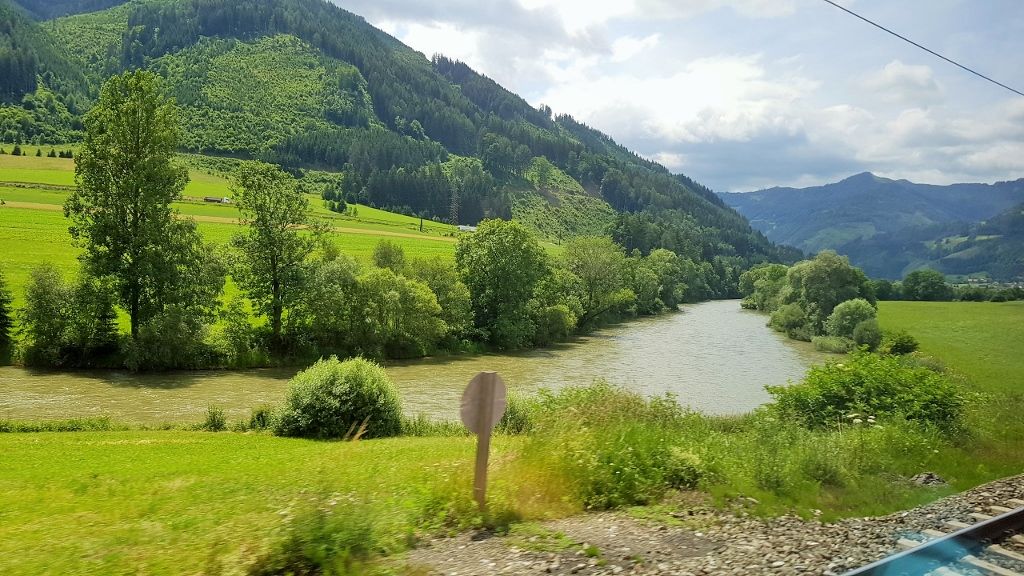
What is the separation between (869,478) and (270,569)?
11236 millimetres

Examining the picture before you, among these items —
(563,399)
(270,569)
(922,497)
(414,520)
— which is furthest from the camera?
(563,399)

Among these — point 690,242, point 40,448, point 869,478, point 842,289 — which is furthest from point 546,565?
point 690,242

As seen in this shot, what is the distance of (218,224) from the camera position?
85562mm

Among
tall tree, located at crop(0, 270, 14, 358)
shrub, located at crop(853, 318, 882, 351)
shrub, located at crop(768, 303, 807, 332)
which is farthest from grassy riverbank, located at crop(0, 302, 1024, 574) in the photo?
shrub, located at crop(768, 303, 807, 332)

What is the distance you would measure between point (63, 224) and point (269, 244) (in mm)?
35659

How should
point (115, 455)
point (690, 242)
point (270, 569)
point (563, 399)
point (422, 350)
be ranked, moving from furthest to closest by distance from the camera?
point (690, 242)
point (422, 350)
point (563, 399)
point (115, 455)
point (270, 569)

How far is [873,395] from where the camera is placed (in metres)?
19.1

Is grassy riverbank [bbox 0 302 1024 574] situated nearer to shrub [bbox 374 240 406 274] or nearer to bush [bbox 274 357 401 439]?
bush [bbox 274 357 401 439]

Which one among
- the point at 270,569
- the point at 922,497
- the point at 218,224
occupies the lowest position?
the point at 922,497

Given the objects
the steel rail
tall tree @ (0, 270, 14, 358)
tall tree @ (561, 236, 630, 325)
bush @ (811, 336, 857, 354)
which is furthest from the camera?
tall tree @ (561, 236, 630, 325)

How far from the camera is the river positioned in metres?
33.0

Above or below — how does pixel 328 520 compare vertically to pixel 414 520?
above

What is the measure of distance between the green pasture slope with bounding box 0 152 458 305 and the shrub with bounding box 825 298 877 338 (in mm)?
47866

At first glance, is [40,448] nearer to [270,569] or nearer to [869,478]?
[270,569]
